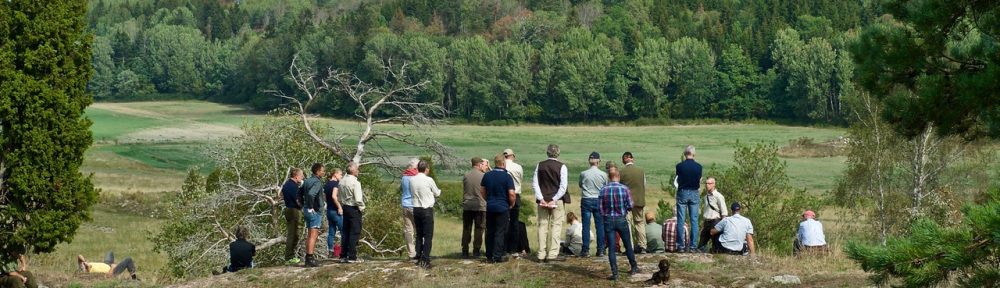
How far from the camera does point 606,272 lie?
17625mm

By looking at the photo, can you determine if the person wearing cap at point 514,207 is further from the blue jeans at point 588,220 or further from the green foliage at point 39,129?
the green foliage at point 39,129

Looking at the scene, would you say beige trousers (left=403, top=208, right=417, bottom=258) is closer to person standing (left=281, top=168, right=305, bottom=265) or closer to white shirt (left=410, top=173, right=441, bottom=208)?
white shirt (left=410, top=173, right=441, bottom=208)

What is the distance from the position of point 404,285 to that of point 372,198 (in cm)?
1254

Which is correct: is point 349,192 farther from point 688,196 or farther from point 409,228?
point 688,196

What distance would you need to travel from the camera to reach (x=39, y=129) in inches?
862

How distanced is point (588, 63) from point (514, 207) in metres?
122

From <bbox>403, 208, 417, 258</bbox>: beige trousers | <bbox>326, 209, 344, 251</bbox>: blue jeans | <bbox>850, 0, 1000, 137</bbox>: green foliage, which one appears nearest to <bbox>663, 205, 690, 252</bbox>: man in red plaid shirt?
<bbox>403, 208, 417, 258</bbox>: beige trousers

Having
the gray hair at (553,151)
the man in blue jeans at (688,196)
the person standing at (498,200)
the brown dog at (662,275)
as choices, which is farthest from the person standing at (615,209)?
the man in blue jeans at (688,196)

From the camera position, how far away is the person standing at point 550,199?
18.0 metres

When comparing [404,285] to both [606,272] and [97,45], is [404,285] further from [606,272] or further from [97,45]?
[97,45]

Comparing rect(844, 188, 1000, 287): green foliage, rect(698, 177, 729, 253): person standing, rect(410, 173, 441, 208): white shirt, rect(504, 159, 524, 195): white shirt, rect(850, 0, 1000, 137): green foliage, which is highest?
rect(850, 0, 1000, 137): green foliage

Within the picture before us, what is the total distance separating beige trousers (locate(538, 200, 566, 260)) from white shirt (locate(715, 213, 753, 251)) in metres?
2.57

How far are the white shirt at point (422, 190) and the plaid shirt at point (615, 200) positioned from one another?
2537 millimetres

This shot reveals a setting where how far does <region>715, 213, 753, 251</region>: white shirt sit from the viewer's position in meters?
19.0
